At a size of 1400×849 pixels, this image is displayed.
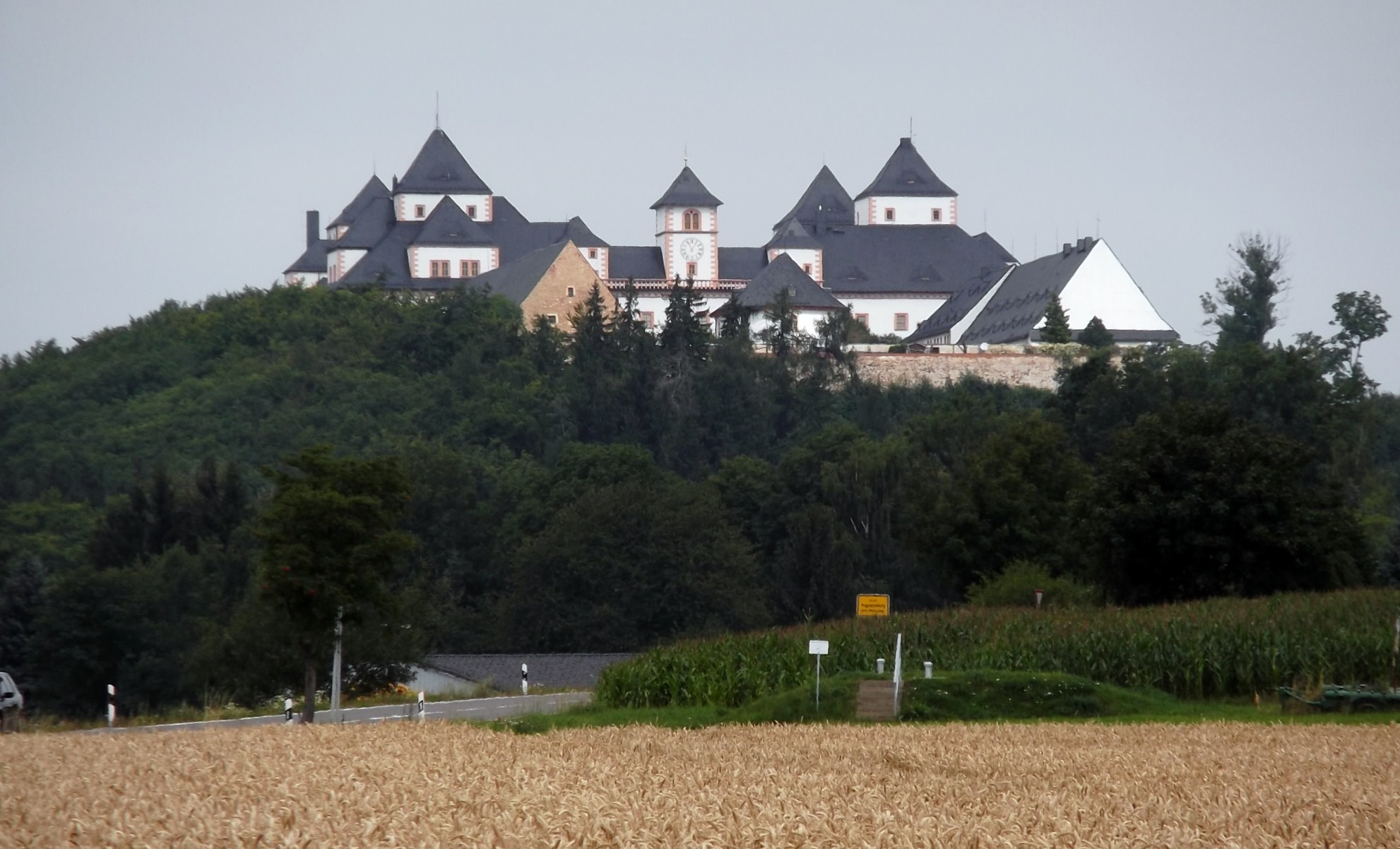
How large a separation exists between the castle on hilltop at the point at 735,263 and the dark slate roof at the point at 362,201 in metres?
0.18

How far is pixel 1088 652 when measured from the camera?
1083 inches

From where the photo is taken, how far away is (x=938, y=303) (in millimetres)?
119812

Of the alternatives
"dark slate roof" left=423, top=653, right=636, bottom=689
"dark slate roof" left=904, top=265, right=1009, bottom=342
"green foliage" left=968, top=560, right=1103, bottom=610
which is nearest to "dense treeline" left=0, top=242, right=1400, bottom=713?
"green foliage" left=968, top=560, right=1103, bottom=610

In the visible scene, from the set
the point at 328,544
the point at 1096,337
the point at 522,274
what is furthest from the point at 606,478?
the point at 328,544

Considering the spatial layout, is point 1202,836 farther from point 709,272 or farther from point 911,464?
point 709,272

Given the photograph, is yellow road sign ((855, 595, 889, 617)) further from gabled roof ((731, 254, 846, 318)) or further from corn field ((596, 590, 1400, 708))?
gabled roof ((731, 254, 846, 318))

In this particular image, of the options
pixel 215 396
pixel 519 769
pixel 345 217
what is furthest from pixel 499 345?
pixel 519 769

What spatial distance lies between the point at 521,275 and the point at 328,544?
80557 mm

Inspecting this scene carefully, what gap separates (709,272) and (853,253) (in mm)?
11012

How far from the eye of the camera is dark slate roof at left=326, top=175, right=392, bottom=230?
128 meters

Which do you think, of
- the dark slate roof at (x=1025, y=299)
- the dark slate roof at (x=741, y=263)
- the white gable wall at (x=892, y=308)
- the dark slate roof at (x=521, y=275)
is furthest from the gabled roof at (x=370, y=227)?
the dark slate roof at (x=1025, y=299)

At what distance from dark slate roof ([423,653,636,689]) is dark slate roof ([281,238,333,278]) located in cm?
7153

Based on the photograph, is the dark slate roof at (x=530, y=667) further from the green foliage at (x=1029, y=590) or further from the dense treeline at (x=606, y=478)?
the green foliage at (x=1029, y=590)

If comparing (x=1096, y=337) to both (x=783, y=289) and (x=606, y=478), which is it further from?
(x=606, y=478)
